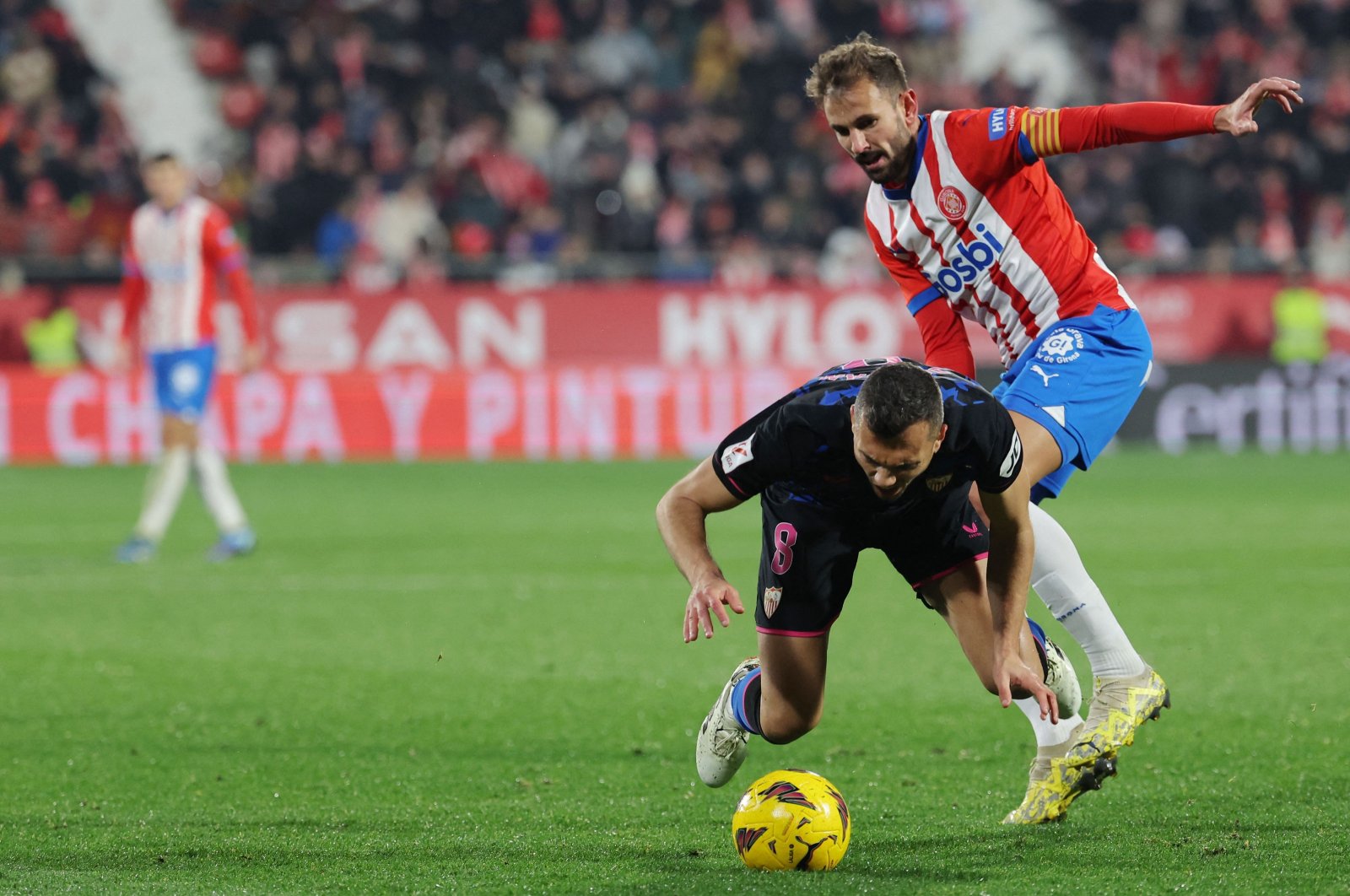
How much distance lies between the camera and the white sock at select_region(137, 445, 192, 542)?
1071 centimetres

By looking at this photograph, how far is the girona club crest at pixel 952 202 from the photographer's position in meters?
5.27

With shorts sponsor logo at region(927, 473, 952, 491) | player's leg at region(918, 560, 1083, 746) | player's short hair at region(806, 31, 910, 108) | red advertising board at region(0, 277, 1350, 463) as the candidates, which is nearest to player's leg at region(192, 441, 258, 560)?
red advertising board at region(0, 277, 1350, 463)

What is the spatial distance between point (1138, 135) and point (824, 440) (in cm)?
129

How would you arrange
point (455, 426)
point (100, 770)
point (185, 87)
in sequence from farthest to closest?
point (185, 87) < point (455, 426) < point (100, 770)

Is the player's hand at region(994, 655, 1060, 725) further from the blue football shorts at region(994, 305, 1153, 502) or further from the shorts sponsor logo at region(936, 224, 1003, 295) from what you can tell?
the shorts sponsor logo at region(936, 224, 1003, 295)

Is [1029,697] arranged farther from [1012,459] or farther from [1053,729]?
[1012,459]

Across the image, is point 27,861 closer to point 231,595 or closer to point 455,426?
point 231,595

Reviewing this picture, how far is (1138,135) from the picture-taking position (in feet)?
15.9

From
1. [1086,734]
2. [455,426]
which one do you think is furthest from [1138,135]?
[455,426]

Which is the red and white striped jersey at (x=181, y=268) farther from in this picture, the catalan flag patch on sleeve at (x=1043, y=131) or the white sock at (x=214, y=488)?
the catalan flag patch on sleeve at (x=1043, y=131)

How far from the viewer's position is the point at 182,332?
10.9 meters

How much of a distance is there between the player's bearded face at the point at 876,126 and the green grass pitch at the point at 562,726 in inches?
70.3

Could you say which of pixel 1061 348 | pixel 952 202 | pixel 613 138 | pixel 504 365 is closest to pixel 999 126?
pixel 952 202

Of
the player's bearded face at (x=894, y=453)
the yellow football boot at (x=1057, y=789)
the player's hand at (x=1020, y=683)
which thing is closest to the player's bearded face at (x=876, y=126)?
the player's bearded face at (x=894, y=453)
